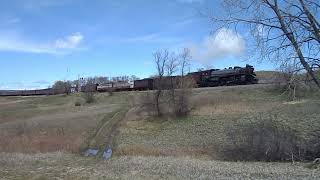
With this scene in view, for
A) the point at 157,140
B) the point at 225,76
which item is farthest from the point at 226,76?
the point at 157,140

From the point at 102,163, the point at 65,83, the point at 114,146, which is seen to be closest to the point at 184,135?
the point at 114,146

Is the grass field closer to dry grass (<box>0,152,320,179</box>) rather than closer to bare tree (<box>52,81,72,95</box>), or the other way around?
dry grass (<box>0,152,320,179</box>)

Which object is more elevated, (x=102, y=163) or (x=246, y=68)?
(x=246, y=68)

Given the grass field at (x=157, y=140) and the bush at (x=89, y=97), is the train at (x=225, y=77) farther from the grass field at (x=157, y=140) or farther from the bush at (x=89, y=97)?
the bush at (x=89, y=97)

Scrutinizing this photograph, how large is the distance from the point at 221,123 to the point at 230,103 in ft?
30.6

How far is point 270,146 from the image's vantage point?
29.4 meters

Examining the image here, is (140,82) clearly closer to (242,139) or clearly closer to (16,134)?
(16,134)

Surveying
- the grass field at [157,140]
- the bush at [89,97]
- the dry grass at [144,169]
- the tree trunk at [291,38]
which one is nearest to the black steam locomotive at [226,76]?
the grass field at [157,140]

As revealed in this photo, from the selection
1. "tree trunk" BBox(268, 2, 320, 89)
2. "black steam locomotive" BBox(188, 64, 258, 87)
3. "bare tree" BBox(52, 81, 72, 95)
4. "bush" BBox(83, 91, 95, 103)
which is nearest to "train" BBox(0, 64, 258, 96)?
"black steam locomotive" BBox(188, 64, 258, 87)

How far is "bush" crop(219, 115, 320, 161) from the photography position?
92.0 feet

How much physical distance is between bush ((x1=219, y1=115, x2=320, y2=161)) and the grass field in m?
1.29

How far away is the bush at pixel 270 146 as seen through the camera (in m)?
28.0

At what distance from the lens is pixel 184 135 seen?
41.4 meters

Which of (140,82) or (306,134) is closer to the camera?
(306,134)
